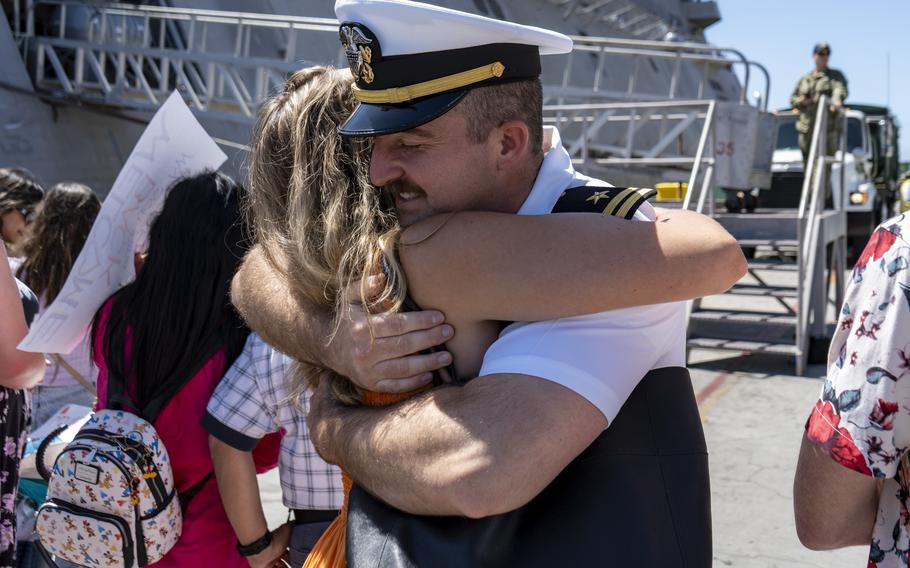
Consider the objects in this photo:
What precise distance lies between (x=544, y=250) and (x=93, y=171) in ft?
47.6

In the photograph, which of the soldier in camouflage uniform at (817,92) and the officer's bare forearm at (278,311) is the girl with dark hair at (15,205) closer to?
the officer's bare forearm at (278,311)

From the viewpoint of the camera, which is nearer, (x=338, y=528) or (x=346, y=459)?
(x=346, y=459)

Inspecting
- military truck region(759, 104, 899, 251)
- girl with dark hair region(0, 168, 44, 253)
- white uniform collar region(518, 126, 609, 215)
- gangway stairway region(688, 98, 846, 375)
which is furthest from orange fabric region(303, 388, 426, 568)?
military truck region(759, 104, 899, 251)

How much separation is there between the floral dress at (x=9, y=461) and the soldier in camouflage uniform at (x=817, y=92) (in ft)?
34.5

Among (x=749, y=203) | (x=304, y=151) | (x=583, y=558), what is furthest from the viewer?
(x=749, y=203)

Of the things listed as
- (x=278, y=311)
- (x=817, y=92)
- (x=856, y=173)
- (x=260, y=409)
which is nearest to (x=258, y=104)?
(x=260, y=409)

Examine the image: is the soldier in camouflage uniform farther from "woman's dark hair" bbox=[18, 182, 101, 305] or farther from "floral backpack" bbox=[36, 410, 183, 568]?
"floral backpack" bbox=[36, 410, 183, 568]

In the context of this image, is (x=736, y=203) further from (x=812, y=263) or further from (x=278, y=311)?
(x=278, y=311)

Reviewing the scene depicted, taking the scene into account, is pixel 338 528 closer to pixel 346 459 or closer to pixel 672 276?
pixel 346 459

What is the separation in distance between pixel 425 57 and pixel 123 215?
1247 mm

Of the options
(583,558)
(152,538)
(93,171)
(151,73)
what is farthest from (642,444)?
(151,73)

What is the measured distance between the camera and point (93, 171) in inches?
560

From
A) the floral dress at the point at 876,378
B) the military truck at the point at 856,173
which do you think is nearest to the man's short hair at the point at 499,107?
the floral dress at the point at 876,378

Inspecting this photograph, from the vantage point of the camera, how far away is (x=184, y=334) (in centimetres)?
229
